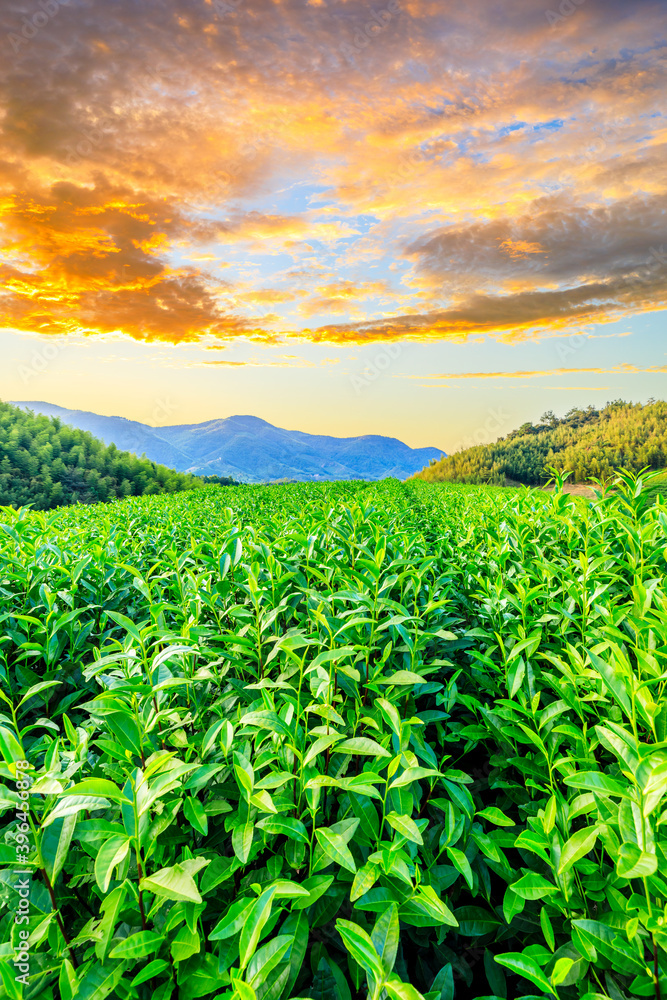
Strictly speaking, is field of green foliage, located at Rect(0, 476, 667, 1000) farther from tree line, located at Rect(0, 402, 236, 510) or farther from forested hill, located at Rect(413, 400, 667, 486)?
tree line, located at Rect(0, 402, 236, 510)

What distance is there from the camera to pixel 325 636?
5.49 feet

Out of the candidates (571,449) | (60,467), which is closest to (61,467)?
(60,467)

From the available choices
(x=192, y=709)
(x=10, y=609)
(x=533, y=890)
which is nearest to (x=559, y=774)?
(x=533, y=890)

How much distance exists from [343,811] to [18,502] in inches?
1321

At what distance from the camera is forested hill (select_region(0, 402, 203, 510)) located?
97.7 ft

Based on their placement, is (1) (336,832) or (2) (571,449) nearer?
(1) (336,832)

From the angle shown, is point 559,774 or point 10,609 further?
point 10,609

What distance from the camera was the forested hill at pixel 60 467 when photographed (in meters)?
29.8

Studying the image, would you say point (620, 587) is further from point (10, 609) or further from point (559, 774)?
point (10, 609)

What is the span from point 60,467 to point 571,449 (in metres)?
35.4

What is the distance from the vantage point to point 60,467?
3164 centimetres

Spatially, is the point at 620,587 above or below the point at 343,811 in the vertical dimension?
above

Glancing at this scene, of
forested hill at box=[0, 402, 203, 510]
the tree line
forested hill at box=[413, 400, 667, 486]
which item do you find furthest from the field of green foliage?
forested hill at box=[0, 402, 203, 510]

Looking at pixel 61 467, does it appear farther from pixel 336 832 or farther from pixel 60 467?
pixel 336 832
